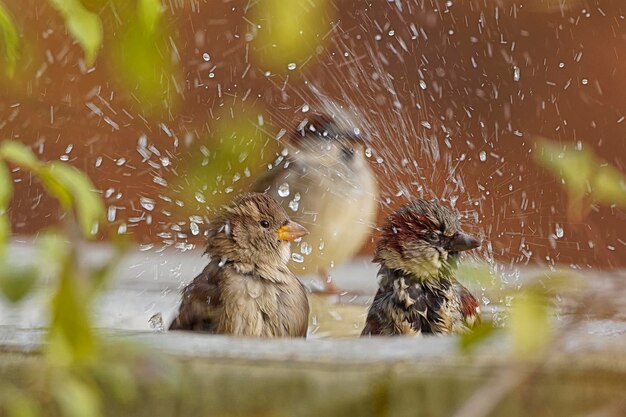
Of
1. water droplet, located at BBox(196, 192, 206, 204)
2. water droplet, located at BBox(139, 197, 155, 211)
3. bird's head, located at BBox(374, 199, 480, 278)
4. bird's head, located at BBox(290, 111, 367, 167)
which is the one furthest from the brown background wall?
bird's head, located at BBox(374, 199, 480, 278)

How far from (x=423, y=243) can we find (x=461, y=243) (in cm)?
8

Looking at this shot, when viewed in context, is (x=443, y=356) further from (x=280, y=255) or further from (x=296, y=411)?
(x=280, y=255)

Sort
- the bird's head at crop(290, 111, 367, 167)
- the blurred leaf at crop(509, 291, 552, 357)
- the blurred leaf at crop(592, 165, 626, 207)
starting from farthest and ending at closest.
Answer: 1. the bird's head at crop(290, 111, 367, 167)
2. the blurred leaf at crop(592, 165, 626, 207)
3. the blurred leaf at crop(509, 291, 552, 357)

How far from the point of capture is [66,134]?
377 cm

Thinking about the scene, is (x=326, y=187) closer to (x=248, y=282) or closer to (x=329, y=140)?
(x=329, y=140)

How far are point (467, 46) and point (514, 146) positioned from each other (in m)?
0.38

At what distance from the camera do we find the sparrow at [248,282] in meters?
2.19

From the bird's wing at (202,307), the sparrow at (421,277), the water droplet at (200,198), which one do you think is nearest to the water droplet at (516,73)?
the water droplet at (200,198)

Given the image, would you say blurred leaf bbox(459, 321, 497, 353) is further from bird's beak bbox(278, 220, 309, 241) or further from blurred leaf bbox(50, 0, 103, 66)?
bird's beak bbox(278, 220, 309, 241)

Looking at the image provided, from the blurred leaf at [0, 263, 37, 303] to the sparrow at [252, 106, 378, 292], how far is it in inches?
96.1

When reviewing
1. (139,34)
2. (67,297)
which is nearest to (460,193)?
(139,34)

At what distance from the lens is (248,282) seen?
228 cm

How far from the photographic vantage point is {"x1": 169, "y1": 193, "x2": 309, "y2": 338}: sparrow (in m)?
2.19

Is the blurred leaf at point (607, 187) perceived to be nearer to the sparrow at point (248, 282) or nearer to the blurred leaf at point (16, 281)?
the blurred leaf at point (16, 281)
